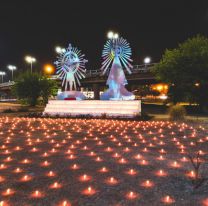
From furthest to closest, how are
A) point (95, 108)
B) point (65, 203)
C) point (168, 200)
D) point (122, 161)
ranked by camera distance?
point (95, 108), point (122, 161), point (168, 200), point (65, 203)

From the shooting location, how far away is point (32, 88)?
128 ft

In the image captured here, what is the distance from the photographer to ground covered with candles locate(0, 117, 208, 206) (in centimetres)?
609

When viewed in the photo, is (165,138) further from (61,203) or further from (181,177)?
(61,203)

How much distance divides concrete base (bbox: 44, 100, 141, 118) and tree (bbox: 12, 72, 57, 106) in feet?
43.8

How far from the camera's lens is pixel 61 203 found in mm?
5840

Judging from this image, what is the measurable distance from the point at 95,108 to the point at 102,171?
1714 centimetres

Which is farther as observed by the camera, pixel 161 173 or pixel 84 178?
pixel 161 173

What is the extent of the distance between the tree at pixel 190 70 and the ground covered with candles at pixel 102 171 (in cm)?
1626

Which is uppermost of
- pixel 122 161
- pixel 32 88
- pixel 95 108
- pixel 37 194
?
pixel 32 88

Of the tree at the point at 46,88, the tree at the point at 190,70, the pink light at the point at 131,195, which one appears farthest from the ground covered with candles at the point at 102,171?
the tree at the point at 46,88

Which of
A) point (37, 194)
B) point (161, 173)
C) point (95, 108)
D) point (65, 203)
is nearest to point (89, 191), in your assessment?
point (65, 203)

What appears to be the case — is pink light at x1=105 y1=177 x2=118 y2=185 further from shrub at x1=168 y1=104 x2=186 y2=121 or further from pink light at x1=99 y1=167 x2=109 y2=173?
shrub at x1=168 y1=104 x2=186 y2=121

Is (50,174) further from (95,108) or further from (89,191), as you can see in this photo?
(95,108)

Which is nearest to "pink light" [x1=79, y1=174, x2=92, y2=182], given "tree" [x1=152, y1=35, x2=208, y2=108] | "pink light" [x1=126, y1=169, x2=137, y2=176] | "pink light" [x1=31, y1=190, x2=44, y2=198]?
"pink light" [x1=126, y1=169, x2=137, y2=176]
